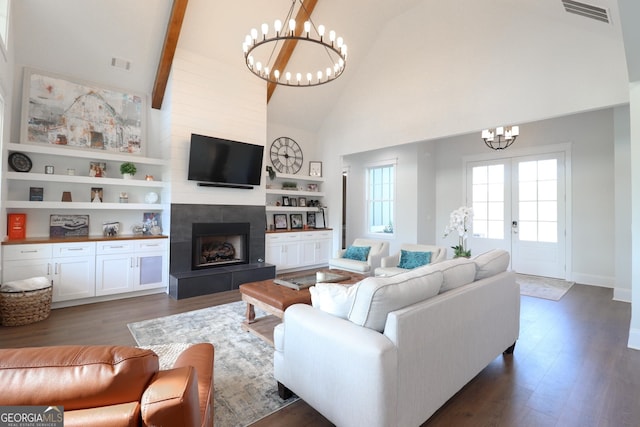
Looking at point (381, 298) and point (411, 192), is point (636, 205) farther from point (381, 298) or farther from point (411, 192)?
point (411, 192)

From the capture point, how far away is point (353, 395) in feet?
4.92

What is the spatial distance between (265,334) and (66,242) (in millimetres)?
2918

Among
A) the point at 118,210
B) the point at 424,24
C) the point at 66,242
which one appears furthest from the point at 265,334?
the point at 424,24

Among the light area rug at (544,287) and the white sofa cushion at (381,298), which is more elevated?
the white sofa cushion at (381,298)

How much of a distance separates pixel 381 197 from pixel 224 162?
4.12 meters

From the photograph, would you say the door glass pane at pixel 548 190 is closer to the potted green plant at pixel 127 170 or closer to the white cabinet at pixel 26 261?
the potted green plant at pixel 127 170

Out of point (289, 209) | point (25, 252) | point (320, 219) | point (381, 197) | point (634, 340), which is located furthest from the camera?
point (381, 197)

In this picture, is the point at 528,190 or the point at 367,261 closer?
the point at 367,261

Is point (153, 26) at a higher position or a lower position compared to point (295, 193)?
higher

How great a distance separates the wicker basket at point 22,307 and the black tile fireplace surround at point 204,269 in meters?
1.42

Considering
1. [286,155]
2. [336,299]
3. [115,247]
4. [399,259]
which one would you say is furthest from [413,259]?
[115,247]

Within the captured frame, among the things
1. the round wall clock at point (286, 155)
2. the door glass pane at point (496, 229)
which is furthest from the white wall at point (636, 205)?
the round wall clock at point (286, 155)

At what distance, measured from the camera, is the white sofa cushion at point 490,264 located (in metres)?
2.40

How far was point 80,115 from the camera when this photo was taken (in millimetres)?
4434
